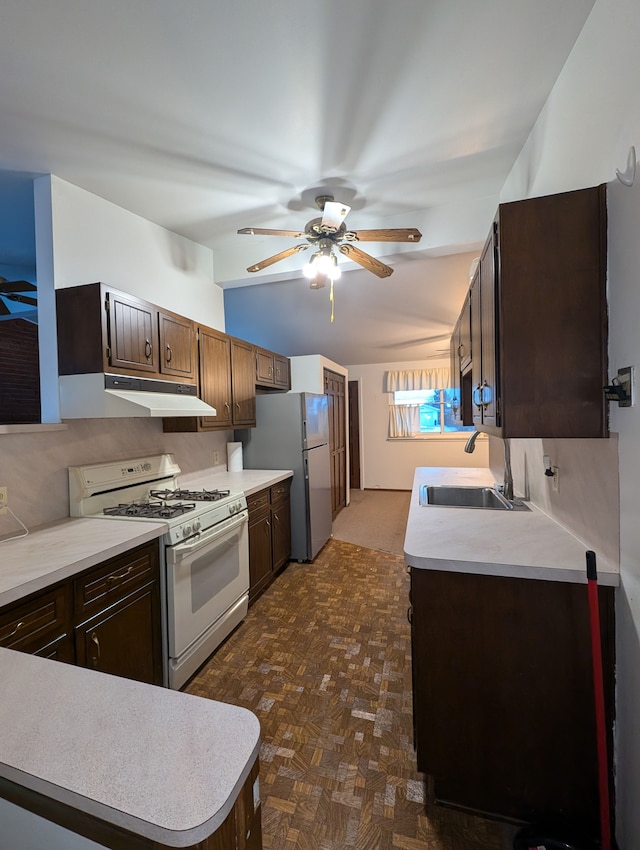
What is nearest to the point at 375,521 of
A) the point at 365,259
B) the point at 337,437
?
the point at 337,437

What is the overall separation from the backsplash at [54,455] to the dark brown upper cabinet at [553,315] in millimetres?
2147

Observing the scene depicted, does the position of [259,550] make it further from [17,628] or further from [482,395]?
[482,395]

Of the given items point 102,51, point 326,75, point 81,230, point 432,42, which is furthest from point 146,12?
point 81,230

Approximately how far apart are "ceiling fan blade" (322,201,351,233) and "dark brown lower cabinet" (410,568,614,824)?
1.83 meters

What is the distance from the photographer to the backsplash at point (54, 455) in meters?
1.74

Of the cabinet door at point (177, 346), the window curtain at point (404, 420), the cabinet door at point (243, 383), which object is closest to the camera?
the cabinet door at point (177, 346)

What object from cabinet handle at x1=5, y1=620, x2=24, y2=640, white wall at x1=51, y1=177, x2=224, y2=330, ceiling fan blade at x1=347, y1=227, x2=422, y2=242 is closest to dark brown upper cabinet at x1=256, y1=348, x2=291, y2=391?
white wall at x1=51, y1=177, x2=224, y2=330

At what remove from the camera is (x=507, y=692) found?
1214 millimetres

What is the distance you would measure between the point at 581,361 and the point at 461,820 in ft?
5.26

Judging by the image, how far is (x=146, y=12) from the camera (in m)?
1.24

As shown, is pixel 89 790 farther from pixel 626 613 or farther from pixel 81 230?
pixel 81 230

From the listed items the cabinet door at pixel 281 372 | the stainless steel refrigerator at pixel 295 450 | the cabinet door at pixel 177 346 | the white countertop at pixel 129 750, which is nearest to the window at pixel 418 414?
the cabinet door at pixel 281 372

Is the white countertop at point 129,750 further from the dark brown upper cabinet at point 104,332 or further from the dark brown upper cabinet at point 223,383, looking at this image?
Result: the dark brown upper cabinet at point 223,383

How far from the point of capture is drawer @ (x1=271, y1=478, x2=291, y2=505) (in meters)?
3.10
